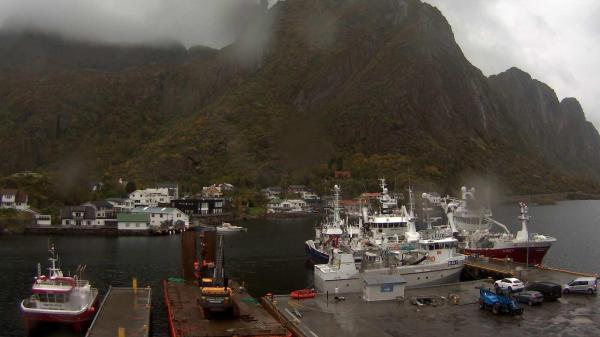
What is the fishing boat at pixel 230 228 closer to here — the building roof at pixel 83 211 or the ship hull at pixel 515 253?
the building roof at pixel 83 211

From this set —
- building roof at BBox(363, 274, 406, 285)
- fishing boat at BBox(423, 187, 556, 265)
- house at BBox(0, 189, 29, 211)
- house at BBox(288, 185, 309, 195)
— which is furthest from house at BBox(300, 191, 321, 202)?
building roof at BBox(363, 274, 406, 285)

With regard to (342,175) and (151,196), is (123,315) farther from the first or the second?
(342,175)

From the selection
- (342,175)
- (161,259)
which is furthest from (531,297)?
(342,175)

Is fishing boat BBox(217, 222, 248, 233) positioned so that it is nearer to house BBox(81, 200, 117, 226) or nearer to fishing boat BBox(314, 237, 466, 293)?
house BBox(81, 200, 117, 226)

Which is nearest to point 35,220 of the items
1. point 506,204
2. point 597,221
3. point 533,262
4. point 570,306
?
point 533,262

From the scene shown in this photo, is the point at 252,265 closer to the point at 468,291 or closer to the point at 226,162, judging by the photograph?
the point at 468,291

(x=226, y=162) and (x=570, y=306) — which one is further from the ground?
(x=226, y=162)

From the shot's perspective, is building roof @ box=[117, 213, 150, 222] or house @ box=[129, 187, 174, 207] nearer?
building roof @ box=[117, 213, 150, 222]

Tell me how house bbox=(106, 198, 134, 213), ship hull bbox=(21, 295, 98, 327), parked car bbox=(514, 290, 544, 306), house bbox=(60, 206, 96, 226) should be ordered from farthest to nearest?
1. house bbox=(106, 198, 134, 213)
2. house bbox=(60, 206, 96, 226)
3. ship hull bbox=(21, 295, 98, 327)
4. parked car bbox=(514, 290, 544, 306)
